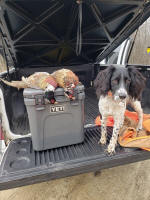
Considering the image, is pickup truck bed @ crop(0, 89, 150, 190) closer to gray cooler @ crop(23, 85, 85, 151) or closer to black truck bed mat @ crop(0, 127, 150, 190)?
black truck bed mat @ crop(0, 127, 150, 190)

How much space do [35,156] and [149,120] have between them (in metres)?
1.80

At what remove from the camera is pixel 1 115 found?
1.88 metres

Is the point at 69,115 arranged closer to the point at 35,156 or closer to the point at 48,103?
the point at 48,103

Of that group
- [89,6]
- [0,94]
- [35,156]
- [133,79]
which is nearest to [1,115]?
[0,94]

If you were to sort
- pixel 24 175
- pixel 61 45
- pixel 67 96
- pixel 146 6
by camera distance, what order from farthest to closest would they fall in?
pixel 61 45, pixel 146 6, pixel 67 96, pixel 24 175

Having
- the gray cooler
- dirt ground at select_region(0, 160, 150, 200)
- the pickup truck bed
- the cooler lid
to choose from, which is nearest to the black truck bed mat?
the pickup truck bed

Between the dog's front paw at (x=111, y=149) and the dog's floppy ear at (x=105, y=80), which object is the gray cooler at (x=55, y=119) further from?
the dog's front paw at (x=111, y=149)

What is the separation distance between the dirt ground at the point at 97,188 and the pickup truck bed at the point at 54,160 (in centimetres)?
66

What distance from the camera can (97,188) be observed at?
7.07 ft

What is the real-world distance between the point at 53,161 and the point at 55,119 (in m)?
0.44

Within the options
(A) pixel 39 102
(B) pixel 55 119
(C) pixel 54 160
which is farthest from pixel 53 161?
(A) pixel 39 102

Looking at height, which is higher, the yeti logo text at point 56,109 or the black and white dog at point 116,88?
the black and white dog at point 116,88

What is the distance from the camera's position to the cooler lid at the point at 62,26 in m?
2.10

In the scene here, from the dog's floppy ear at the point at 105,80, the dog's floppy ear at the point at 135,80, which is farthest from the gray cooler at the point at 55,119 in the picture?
the dog's floppy ear at the point at 135,80
